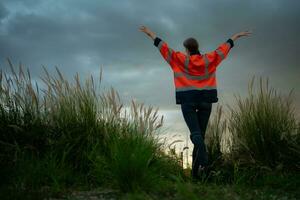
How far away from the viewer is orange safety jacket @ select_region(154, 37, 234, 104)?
692 cm

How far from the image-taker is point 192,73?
703cm

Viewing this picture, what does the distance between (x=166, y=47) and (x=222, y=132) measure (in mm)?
1872

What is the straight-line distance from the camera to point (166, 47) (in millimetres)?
6945

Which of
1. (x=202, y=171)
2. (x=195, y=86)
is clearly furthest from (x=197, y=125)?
(x=202, y=171)

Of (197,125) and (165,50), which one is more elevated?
(165,50)

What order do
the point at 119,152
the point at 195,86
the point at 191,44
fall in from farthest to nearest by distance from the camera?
the point at 191,44
the point at 195,86
the point at 119,152

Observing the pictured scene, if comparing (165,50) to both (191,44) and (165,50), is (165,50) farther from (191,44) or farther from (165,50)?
(191,44)

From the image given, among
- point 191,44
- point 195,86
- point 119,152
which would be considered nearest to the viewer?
point 119,152

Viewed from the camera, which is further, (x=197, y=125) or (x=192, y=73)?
(x=192, y=73)

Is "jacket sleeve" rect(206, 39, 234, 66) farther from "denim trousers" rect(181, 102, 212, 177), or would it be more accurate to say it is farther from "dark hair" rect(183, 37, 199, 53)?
"denim trousers" rect(181, 102, 212, 177)

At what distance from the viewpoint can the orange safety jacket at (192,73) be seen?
22.7ft

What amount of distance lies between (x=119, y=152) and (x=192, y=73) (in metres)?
2.45

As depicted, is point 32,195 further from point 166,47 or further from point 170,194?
point 166,47

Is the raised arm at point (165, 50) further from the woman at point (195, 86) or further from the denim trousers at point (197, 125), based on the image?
the denim trousers at point (197, 125)
